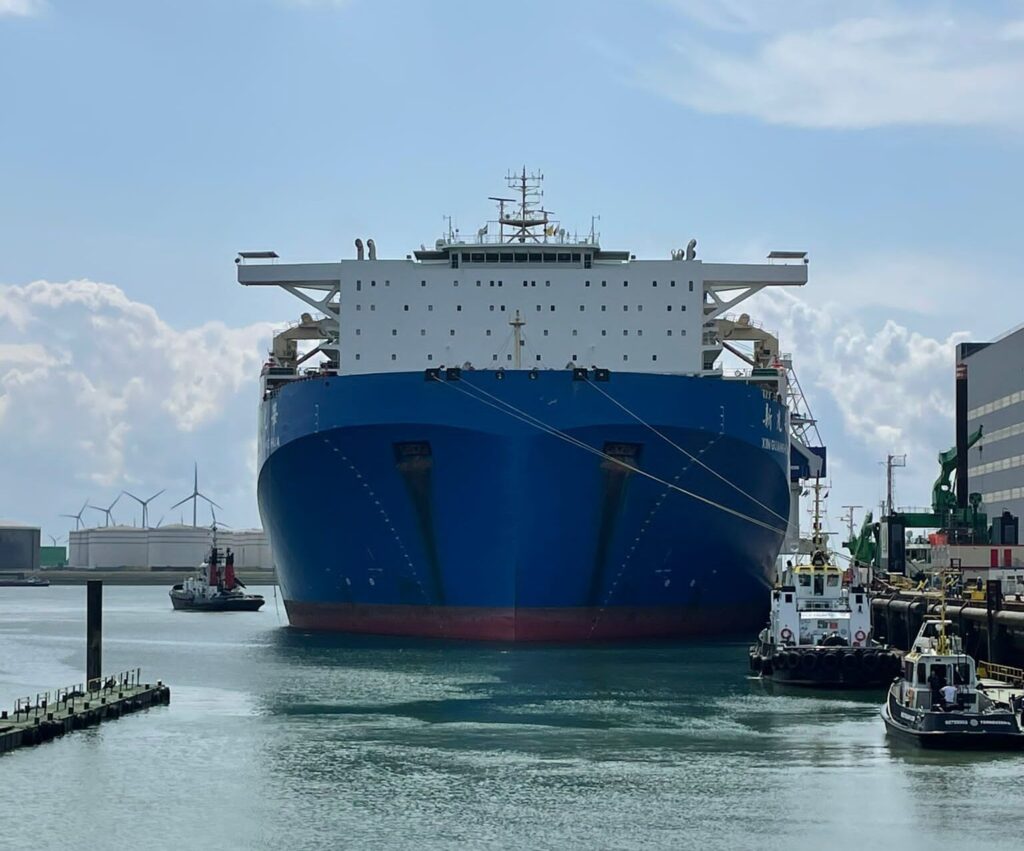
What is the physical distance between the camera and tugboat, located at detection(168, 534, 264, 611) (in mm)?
79875

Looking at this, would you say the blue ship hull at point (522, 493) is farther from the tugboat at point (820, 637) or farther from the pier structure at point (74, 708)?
the pier structure at point (74, 708)

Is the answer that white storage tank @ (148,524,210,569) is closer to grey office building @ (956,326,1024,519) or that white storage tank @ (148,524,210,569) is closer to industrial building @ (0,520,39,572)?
industrial building @ (0,520,39,572)

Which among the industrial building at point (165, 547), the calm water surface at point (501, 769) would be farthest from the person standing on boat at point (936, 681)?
the industrial building at point (165, 547)

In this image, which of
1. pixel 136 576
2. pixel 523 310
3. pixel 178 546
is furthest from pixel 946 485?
pixel 178 546

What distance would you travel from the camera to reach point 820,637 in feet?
119

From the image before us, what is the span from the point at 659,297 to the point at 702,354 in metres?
1.86

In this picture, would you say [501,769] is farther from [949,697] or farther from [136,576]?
[136,576]

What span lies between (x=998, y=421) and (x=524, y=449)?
38395 millimetres

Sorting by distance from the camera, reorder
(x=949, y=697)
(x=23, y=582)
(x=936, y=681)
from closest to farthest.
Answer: (x=949, y=697) → (x=936, y=681) → (x=23, y=582)

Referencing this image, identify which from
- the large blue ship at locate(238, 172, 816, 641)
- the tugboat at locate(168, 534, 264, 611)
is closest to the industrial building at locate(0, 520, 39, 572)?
the tugboat at locate(168, 534, 264, 611)

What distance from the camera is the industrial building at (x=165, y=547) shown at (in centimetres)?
18800

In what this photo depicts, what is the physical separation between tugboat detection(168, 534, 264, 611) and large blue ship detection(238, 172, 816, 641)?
105ft

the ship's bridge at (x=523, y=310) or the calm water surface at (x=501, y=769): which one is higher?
the ship's bridge at (x=523, y=310)

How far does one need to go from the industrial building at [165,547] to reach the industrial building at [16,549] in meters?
8.75
